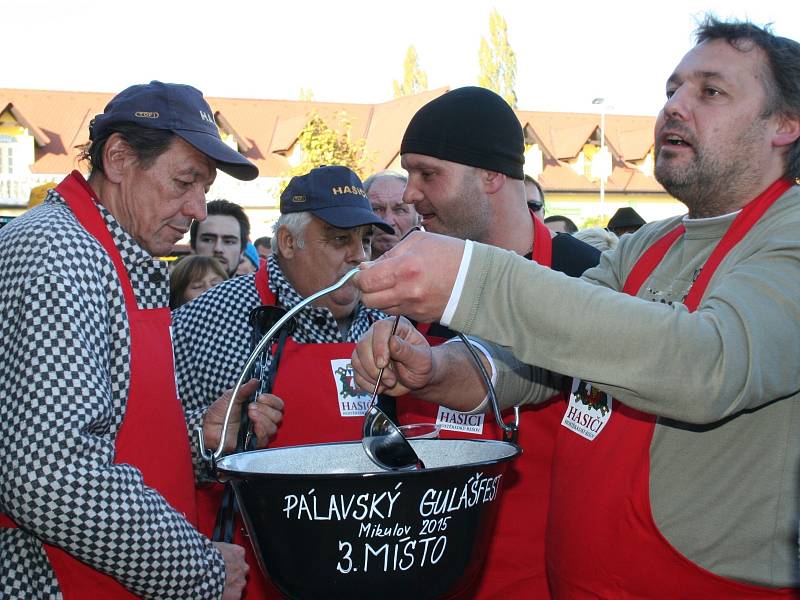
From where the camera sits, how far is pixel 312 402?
3111 millimetres

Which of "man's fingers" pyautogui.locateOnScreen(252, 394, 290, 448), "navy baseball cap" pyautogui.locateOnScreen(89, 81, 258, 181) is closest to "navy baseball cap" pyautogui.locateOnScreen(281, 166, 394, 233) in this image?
"man's fingers" pyautogui.locateOnScreen(252, 394, 290, 448)

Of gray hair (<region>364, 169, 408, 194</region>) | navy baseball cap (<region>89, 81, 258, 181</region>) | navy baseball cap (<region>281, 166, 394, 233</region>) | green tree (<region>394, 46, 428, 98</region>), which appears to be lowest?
navy baseball cap (<region>281, 166, 394, 233</region>)

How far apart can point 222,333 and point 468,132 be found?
1158 mm

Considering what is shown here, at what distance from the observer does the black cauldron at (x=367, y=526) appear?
4.82ft

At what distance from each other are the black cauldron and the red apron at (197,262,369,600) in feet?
4.70

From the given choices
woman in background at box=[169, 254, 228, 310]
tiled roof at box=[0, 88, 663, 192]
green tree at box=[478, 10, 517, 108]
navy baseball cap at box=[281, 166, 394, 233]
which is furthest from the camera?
green tree at box=[478, 10, 517, 108]

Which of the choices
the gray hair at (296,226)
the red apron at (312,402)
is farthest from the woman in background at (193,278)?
the red apron at (312,402)

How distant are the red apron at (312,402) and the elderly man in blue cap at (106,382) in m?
0.79

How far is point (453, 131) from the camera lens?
9.39 ft

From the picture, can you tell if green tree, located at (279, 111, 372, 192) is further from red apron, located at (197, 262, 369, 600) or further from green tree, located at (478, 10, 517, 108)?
green tree, located at (478, 10, 517, 108)

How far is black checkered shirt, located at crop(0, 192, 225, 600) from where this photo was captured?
5.71ft

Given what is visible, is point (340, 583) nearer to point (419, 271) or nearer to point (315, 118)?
point (419, 271)

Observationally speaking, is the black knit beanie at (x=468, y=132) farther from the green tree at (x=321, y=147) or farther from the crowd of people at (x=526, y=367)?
the green tree at (x=321, y=147)

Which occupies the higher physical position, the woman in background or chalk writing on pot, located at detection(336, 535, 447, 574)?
chalk writing on pot, located at detection(336, 535, 447, 574)
